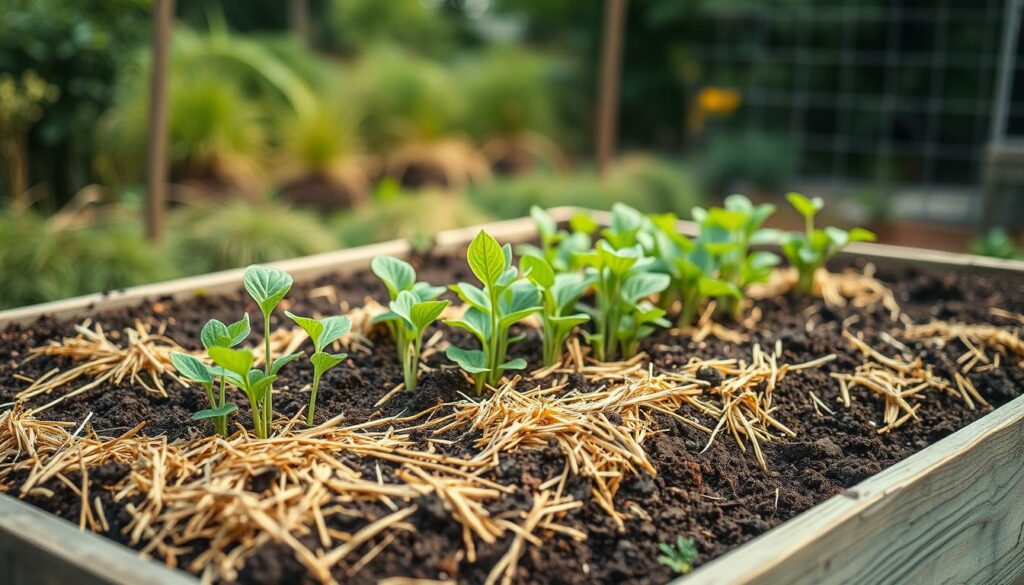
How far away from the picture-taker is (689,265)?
2131 mm

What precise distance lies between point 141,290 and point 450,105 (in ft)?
14.4

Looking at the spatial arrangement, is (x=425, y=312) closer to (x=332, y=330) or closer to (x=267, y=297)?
(x=332, y=330)

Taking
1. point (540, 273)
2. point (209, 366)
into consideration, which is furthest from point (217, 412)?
point (540, 273)

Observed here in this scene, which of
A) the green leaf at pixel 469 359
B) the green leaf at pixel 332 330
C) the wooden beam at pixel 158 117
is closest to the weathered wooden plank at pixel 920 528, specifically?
the green leaf at pixel 469 359

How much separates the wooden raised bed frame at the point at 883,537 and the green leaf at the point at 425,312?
619 millimetres

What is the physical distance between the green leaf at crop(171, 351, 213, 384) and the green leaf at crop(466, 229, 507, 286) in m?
0.46

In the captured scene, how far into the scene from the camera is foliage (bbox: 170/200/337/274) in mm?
3621

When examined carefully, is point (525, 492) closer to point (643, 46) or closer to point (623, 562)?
point (623, 562)

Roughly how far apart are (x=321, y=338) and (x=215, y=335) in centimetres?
17

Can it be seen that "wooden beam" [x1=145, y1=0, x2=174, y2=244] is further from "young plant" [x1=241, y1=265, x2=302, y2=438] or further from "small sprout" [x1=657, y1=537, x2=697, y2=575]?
"small sprout" [x1=657, y1=537, x2=697, y2=575]

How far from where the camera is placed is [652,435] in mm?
1541

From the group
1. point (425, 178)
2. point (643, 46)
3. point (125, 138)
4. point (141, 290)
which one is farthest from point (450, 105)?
point (141, 290)

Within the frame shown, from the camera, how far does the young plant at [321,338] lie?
1.52 meters

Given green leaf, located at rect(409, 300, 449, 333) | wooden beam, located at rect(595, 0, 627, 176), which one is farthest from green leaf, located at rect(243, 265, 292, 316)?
wooden beam, located at rect(595, 0, 627, 176)
